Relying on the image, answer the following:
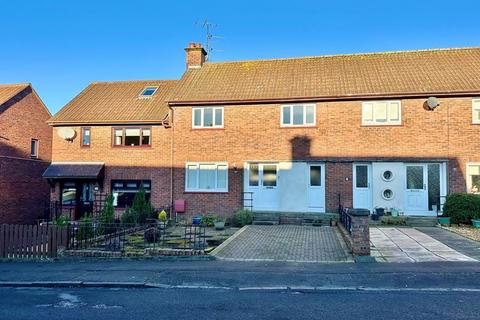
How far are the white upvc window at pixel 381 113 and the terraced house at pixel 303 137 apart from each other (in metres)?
0.05

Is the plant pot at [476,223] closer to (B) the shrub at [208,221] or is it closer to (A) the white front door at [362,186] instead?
(A) the white front door at [362,186]

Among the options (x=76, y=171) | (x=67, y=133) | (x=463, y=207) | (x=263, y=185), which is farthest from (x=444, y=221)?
(x=67, y=133)

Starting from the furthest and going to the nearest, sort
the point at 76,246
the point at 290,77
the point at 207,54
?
1. the point at 207,54
2. the point at 290,77
3. the point at 76,246

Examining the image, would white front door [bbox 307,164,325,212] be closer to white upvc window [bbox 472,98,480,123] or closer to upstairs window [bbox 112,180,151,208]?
white upvc window [bbox 472,98,480,123]

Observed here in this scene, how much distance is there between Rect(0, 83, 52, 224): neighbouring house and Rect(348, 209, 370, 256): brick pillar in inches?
823

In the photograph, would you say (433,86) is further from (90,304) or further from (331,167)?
(90,304)

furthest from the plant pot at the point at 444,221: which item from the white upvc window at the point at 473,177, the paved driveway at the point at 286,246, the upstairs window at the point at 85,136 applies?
the upstairs window at the point at 85,136

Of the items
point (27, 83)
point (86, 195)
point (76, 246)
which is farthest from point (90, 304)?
point (27, 83)

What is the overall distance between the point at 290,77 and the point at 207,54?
22.5 ft

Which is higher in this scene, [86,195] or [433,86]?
[433,86]

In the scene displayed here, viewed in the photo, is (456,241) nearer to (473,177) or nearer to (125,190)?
(473,177)

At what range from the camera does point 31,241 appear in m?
12.4

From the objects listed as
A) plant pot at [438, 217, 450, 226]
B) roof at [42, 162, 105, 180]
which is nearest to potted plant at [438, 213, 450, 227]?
plant pot at [438, 217, 450, 226]

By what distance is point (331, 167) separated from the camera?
1841 centimetres
